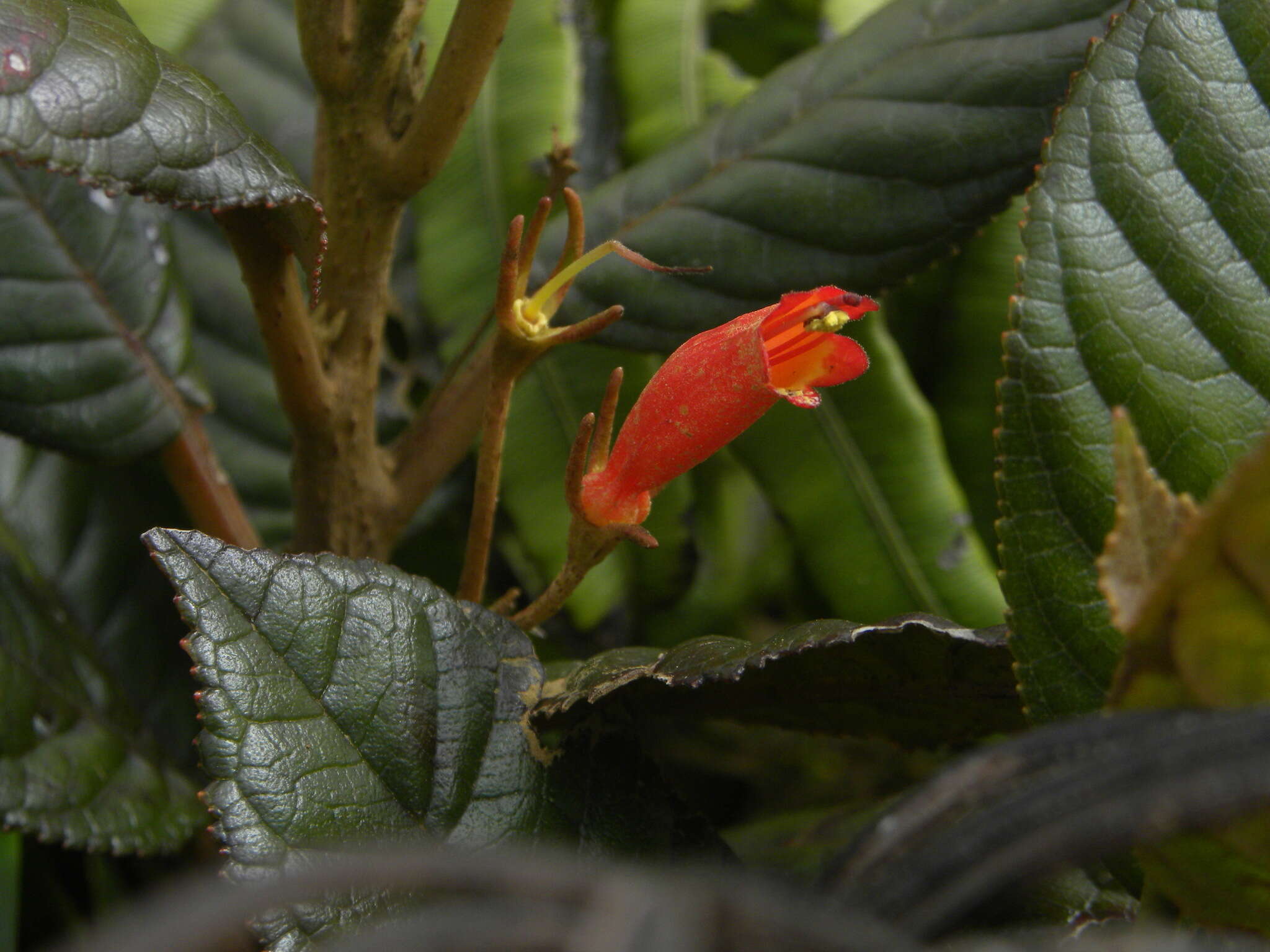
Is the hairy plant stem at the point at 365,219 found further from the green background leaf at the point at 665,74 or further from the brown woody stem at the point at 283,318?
the green background leaf at the point at 665,74

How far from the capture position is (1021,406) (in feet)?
1.38

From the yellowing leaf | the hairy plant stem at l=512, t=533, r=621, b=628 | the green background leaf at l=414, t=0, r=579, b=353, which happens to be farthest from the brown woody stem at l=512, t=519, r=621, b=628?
the green background leaf at l=414, t=0, r=579, b=353

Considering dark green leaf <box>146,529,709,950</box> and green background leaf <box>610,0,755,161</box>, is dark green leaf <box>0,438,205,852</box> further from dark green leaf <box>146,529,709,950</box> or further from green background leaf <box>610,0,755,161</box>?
green background leaf <box>610,0,755,161</box>

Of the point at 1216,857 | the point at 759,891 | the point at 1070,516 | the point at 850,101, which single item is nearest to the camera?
the point at 759,891

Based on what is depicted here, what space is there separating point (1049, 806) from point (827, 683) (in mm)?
291

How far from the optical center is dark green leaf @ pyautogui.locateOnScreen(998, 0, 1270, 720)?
0.41m

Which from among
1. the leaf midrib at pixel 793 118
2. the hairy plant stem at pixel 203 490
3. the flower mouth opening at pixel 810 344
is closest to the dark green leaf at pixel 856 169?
the leaf midrib at pixel 793 118

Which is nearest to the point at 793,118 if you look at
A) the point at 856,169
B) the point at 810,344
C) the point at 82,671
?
the point at 856,169

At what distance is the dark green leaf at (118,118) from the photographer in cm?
33

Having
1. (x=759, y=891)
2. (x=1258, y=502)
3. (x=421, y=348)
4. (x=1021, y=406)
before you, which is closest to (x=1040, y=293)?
(x=1021, y=406)

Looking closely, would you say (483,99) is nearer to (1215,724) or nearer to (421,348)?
(421,348)

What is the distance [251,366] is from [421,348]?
0.42 ft

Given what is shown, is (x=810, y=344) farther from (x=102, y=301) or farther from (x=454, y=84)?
(x=102, y=301)

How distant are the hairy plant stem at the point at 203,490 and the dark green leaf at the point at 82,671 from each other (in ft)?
0.37
